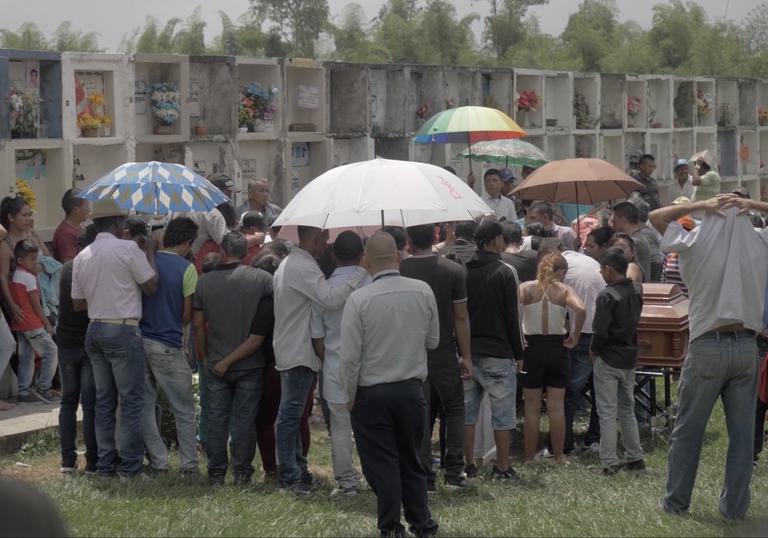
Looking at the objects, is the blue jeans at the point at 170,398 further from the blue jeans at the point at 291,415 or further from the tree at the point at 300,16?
the tree at the point at 300,16

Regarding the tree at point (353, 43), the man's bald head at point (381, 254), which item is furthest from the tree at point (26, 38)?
the man's bald head at point (381, 254)

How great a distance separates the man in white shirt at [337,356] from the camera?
24.6ft

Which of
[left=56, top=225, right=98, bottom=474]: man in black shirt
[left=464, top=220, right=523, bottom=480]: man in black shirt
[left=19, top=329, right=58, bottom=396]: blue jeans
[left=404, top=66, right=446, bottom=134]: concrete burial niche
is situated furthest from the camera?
[left=404, top=66, right=446, bottom=134]: concrete burial niche

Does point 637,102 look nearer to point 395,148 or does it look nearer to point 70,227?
point 395,148

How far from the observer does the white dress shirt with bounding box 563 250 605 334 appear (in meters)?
9.20

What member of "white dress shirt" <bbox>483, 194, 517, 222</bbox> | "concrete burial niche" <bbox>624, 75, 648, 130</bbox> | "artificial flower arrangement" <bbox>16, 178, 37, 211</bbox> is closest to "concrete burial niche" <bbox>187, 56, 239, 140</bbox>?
"artificial flower arrangement" <bbox>16, 178, 37, 211</bbox>

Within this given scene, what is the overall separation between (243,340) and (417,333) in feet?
5.44

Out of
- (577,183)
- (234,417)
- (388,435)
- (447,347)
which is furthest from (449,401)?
(577,183)

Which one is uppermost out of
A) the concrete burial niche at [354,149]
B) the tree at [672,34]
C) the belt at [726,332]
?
the tree at [672,34]

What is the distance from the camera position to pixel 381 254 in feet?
20.8

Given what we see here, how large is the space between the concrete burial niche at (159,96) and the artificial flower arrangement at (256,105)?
0.89 m

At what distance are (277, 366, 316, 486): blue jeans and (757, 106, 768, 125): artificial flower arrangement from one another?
16.6 metres

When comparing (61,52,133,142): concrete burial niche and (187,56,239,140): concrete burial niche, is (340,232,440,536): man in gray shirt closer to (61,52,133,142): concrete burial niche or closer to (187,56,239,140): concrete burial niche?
(61,52,133,142): concrete burial niche

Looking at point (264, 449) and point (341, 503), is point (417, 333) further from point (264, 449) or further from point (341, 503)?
point (264, 449)
